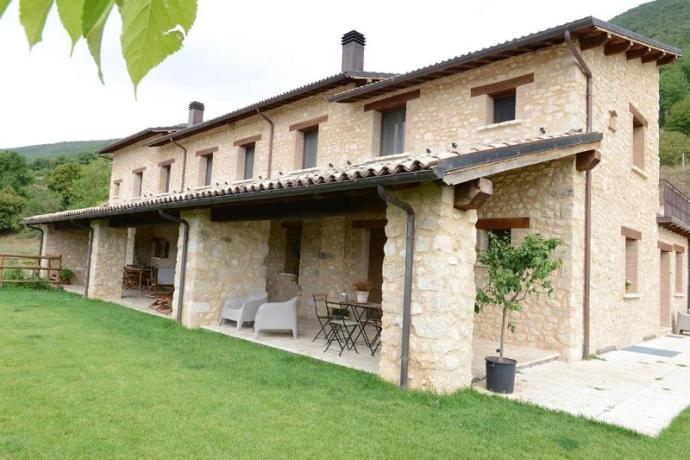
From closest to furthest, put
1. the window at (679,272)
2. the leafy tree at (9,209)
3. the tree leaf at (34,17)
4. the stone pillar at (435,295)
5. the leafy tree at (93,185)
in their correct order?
the tree leaf at (34,17) → the stone pillar at (435,295) → the window at (679,272) → the leafy tree at (9,209) → the leafy tree at (93,185)

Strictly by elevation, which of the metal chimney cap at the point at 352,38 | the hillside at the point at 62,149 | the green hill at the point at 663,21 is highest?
the green hill at the point at 663,21

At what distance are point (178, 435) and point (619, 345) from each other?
862 cm

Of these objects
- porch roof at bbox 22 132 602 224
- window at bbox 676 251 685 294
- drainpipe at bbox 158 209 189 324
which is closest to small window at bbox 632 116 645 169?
porch roof at bbox 22 132 602 224

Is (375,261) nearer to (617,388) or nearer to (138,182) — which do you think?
(617,388)

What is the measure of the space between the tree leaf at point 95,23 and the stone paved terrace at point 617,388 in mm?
5442

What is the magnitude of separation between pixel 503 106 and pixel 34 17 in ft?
29.5

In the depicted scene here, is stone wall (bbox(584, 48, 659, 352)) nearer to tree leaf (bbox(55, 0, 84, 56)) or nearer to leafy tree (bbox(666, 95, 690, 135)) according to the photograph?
tree leaf (bbox(55, 0, 84, 56))

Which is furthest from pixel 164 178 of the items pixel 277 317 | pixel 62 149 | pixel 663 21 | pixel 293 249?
pixel 663 21

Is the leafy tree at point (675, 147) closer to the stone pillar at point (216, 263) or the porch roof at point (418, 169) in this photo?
the porch roof at point (418, 169)

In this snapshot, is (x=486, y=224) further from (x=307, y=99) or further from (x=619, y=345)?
(x=307, y=99)

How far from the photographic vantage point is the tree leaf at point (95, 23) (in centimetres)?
47

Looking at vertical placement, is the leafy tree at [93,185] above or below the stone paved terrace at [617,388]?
above

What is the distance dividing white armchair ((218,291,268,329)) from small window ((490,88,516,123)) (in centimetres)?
570

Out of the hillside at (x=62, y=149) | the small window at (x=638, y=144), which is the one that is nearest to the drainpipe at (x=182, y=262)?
the small window at (x=638, y=144)
